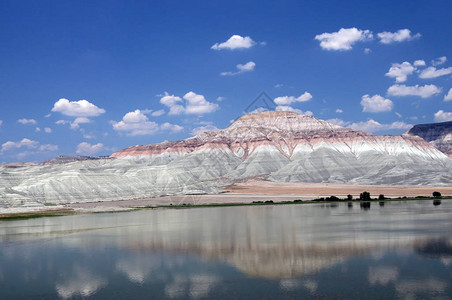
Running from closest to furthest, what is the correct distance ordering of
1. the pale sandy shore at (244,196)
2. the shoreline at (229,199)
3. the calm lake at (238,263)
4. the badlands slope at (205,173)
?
the calm lake at (238,263) → the shoreline at (229,199) → the pale sandy shore at (244,196) → the badlands slope at (205,173)

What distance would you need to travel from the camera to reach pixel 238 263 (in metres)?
26.1

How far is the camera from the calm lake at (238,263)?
19906mm

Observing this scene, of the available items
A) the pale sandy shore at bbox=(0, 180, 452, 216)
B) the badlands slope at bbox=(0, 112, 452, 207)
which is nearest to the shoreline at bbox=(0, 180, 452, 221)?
the pale sandy shore at bbox=(0, 180, 452, 216)

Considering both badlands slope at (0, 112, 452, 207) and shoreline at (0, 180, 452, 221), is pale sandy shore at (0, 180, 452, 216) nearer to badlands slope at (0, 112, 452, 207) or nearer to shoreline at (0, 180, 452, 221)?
shoreline at (0, 180, 452, 221)

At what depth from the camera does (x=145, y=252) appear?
3128 centimetres

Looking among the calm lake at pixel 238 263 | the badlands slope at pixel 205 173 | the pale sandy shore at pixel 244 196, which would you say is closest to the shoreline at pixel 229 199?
the pale sandy shore at pixel 244 196

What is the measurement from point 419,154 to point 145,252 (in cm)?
18321

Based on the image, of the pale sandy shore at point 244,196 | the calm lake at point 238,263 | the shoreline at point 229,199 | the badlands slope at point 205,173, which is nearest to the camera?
the calm lake at point 238,263

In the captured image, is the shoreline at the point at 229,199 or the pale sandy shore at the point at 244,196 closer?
the shoreline at the point at 229,199

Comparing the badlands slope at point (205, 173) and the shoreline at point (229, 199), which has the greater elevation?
the badlands slope at point (205, 173)

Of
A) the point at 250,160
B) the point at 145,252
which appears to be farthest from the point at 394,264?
the point at 250,160

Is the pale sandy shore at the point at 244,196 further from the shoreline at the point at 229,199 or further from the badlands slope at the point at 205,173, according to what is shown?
the badlands slope at the point at 205,173

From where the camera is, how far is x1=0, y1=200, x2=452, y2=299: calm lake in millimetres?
19906

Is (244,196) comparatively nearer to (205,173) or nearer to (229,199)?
(229,199)
